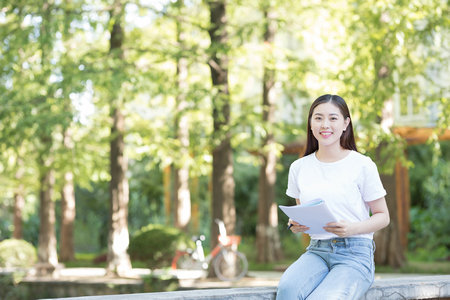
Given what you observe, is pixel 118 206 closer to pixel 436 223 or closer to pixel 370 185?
pixel 436 223

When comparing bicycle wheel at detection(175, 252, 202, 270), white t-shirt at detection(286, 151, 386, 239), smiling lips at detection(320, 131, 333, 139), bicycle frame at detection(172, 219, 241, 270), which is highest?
smiling lips at detection(320, 131, 333, 139)

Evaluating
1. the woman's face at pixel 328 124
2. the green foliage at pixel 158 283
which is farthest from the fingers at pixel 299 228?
the green foliage at pixel 158 283

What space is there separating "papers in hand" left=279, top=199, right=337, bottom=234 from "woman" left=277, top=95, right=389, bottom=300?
0.06 metres

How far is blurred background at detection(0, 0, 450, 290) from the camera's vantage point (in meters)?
11.9

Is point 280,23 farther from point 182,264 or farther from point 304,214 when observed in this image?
point 304,214

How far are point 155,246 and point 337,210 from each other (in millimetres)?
11608

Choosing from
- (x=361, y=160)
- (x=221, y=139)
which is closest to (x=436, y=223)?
(x=221, y=139)

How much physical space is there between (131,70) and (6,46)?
244 cm

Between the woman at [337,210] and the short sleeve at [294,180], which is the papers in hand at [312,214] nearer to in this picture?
the woman at [337,210]

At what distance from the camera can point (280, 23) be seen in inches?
561

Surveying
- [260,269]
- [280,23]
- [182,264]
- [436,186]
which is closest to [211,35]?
[280,23]

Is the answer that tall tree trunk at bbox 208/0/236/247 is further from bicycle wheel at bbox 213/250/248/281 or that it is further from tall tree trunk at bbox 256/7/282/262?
tall tree trunk at bbox 256/7/282/262

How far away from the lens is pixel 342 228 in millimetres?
4102

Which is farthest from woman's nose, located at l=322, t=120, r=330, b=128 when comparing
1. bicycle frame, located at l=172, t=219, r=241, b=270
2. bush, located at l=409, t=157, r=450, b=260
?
bush, located at l=409, t=157, r=450, b=260
